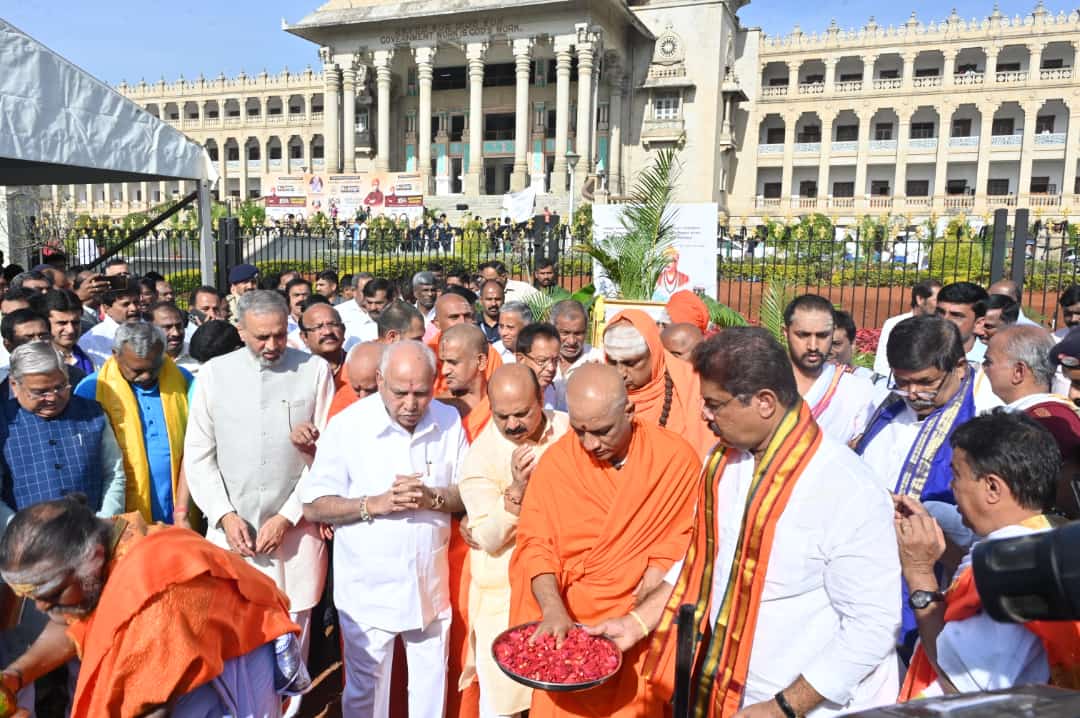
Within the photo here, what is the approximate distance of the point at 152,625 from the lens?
6.68ft

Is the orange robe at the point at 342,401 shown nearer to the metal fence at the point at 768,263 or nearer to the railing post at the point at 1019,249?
the metal fence at the point at 768,263

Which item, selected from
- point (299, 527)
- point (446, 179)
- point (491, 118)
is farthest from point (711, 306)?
point (491, 118)

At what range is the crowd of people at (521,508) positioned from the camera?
1977mm

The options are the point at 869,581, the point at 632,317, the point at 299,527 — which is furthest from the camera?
the point at 632,317

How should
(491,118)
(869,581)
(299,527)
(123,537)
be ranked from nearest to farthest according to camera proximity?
(869,581) → (123,537) → (299,527) → (491,118)

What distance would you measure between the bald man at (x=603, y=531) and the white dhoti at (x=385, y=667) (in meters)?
0.67

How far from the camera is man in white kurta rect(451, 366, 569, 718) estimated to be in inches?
114

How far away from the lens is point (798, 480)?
198 cm

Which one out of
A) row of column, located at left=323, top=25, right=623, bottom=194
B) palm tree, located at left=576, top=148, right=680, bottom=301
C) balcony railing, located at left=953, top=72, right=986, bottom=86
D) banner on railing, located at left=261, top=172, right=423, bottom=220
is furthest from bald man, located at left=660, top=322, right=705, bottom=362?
balcony railing, located at left=953, top=72, right=986, bottom=86

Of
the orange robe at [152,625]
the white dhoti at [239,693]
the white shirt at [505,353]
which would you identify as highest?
the white shirt at [505,353]

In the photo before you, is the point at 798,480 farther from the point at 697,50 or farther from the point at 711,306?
the point at 697,50

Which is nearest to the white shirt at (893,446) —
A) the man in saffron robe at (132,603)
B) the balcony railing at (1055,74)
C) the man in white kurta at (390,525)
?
the man in white kurta at (390,525)

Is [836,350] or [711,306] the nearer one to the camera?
[836,350]

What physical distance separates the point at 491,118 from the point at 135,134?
36.8 meters
